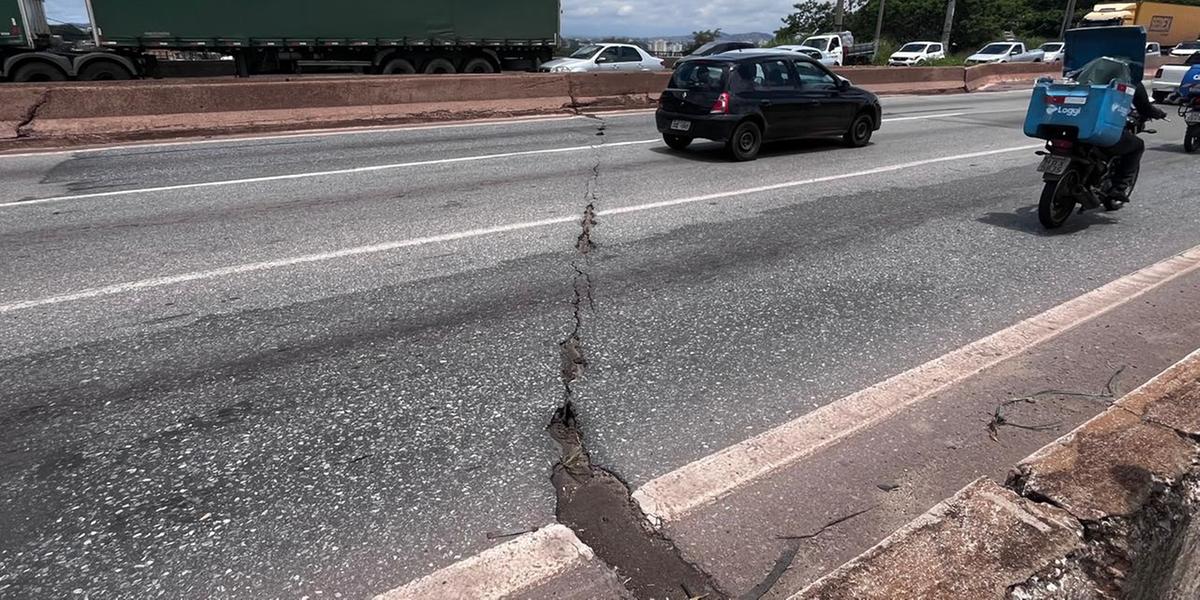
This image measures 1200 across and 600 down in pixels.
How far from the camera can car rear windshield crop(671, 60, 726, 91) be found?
1098 centimetres

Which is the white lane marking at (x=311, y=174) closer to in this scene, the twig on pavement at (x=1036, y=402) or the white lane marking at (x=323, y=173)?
the white lane marking at (x=323, y=173)

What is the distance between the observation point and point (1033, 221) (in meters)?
7.66

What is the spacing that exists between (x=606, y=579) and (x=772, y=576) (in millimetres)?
611

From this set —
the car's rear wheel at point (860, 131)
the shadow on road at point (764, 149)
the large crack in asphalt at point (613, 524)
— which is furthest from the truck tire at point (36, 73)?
the large crack in asphalt at point (613, 524)

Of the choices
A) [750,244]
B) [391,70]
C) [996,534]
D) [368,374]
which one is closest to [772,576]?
[996,534]

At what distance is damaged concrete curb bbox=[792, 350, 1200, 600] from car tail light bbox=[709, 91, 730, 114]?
8974 mm

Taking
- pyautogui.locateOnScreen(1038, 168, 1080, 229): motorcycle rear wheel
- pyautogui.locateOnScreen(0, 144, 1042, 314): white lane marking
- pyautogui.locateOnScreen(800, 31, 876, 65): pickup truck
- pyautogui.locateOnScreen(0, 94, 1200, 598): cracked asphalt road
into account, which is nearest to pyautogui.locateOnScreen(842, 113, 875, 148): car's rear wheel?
pyautogui.locateOnScreen(0, 144, 1042, 314): white lane marking

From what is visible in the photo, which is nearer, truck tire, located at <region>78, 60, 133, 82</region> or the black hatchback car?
the black hatchback car

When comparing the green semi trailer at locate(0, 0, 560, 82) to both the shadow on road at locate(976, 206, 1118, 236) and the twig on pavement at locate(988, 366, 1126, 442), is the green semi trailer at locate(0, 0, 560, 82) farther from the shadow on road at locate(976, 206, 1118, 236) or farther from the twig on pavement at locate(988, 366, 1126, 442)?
the twig on pavement at locate(988, 366, 1126, 442)

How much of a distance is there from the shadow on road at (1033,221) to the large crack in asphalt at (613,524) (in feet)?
18.5

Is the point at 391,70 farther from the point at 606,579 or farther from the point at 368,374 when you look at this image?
the point at 606,579

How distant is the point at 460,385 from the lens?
3979 millimetres

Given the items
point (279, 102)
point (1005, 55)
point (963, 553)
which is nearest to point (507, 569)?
point (963, 553)

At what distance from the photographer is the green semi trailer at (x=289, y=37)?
54.9ft
